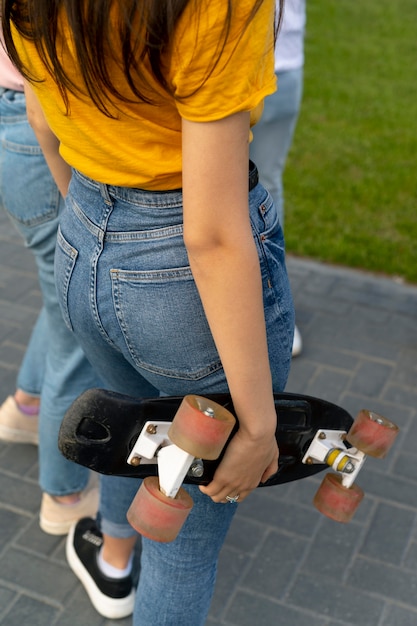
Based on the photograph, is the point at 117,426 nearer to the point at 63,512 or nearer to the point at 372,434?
the point at 372,434

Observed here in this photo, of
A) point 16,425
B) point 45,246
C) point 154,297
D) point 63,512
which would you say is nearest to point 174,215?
point 154,297

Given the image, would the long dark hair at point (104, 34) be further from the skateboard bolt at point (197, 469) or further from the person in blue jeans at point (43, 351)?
the person in blue jeans at point (43, 351)

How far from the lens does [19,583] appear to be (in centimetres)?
266

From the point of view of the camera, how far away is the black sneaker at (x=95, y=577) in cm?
252

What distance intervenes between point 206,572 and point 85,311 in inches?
25.5

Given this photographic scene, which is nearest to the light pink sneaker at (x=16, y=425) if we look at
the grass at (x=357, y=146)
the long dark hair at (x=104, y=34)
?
the long dark hair at (x=104, y=34)

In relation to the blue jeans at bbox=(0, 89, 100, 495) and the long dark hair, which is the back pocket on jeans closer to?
the long dark hair

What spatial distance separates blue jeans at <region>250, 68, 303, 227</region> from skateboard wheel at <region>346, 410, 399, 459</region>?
74.0 inches

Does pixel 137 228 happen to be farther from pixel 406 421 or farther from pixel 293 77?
pixel 406 421

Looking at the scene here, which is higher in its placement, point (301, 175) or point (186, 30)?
point (186, 30)

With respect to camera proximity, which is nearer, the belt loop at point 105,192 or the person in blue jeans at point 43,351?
the belt loop at point 105,192

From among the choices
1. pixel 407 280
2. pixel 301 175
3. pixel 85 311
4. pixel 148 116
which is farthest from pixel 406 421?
pixel 301 175

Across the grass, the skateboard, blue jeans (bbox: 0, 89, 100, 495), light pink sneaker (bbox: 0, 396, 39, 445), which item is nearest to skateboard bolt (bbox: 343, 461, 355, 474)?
the skateboard

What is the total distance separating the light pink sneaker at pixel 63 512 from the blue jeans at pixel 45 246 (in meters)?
0.07
